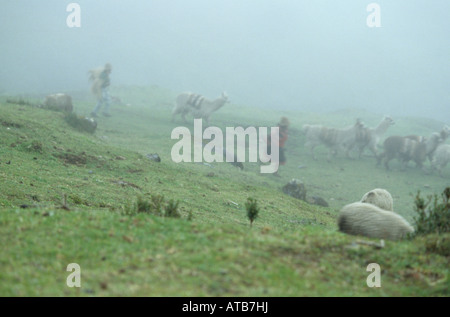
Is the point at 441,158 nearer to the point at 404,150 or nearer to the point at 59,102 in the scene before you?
the point at 404,150

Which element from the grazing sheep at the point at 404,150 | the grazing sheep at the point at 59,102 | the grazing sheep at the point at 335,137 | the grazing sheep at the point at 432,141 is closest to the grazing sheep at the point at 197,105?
the grazing sheep at the point at 335,137

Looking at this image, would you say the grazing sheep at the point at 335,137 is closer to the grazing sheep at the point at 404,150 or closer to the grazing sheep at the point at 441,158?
the grazing sheep at the point at 404,150

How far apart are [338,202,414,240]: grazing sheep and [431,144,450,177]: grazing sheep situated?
25.2 meters

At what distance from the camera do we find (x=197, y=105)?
35.2m

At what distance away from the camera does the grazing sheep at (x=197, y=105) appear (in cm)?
3522

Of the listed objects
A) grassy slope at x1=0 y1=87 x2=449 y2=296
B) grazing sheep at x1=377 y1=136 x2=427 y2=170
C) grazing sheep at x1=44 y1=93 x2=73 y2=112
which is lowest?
grassy slope at x1=0 y1=87 x2=449 y2=296

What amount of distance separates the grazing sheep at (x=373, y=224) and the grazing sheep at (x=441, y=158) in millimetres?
25170

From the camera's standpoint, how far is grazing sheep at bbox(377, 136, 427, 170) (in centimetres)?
3134

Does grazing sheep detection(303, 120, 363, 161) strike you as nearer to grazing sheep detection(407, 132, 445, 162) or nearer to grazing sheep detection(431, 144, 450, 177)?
grazing sheep detection(407, 132, 445, 162)

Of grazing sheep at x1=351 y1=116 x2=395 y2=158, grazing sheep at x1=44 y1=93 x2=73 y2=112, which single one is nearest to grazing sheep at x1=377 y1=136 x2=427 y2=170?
grazing sheep at x1=351 y1=116 x2=395 y2=158

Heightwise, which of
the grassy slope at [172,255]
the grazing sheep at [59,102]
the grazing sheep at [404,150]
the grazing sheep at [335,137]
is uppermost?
the grazing sheep at [59,102]

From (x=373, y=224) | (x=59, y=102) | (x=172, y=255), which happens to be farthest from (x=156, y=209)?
(x=59, y=102)

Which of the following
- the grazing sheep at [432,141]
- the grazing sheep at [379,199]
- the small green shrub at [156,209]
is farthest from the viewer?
the grazing sheep at [432,141]
